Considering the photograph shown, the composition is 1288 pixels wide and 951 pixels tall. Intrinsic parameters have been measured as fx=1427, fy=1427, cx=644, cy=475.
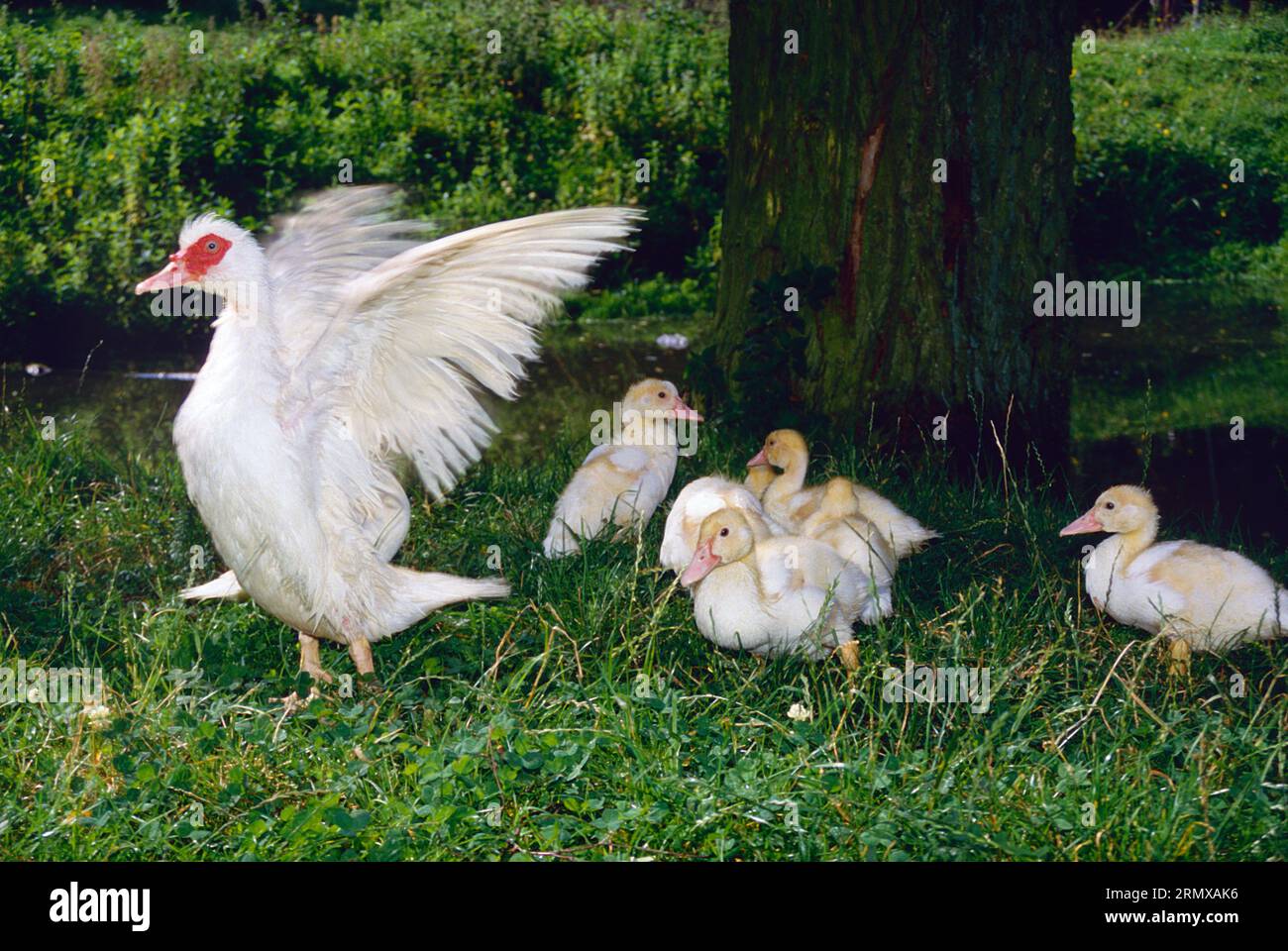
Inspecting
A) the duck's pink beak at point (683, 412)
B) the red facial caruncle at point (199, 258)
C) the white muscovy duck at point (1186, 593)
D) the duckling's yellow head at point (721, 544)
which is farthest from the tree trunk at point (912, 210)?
the red facial caruncle at point (199, 258)

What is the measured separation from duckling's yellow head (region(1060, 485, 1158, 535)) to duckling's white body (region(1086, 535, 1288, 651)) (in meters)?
0.16

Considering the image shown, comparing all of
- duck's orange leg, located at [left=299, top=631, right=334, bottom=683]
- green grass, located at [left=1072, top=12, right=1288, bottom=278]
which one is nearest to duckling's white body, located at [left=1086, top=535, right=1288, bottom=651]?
duck's orange leg, located at [left=299, top=631, right=334, bottom=683]

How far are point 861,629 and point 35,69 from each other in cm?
1109

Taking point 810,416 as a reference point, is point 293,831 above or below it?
below

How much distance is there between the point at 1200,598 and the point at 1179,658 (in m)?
0.22

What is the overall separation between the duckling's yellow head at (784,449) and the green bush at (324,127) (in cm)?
733

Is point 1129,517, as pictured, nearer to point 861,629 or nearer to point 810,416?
point 861,629

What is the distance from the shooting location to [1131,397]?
32.8 ft

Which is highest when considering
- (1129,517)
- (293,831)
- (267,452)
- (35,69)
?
(35,69)

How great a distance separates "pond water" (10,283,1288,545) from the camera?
26.1 ft

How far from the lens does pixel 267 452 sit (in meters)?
4.33

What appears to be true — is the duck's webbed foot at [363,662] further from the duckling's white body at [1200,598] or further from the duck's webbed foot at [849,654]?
the duckling's white body at [1200,598]

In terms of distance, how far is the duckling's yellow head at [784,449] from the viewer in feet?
18.6

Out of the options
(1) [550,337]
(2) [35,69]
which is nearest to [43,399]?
(1) [550,337]
